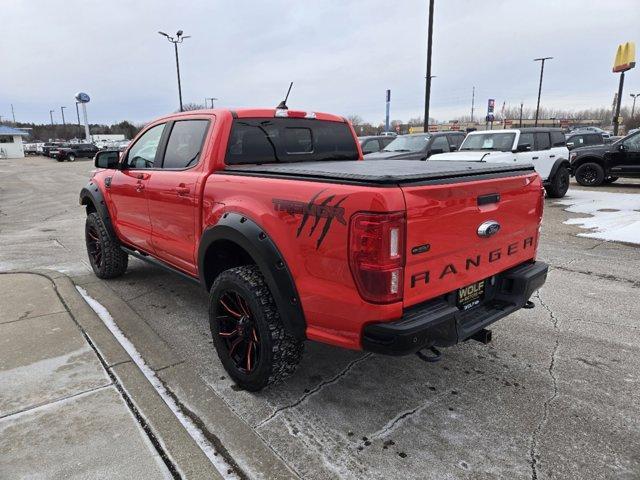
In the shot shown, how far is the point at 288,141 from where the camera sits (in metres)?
3.95

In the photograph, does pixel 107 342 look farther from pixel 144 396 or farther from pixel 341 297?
pixel 341 297

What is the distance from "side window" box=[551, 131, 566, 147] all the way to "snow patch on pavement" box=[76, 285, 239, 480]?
1126 centimetres

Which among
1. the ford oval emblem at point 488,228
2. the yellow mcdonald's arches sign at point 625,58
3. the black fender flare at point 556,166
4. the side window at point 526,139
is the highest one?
the yellow mcdonald's arches sign at point 625,58

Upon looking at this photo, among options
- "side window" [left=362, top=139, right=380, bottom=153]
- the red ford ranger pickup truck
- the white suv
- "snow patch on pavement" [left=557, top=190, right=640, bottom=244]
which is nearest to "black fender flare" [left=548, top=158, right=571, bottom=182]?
the white suv

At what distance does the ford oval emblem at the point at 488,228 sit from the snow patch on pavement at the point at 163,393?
1878 mm

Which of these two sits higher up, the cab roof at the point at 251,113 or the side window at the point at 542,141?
the cab roof at the point at 251,113

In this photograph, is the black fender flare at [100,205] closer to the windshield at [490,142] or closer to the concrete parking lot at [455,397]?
the concrete parking lot at [455,397]

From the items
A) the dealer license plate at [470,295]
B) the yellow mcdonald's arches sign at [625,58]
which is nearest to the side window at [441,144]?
the dealer license plate at [470,295]

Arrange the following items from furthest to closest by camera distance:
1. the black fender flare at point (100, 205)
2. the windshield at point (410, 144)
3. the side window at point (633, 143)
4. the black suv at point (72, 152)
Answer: the black suv at point (72, 152) → the windshield at point (410, 144) → the side window at point (633, 143) → the black fender flare at point (100, 205)

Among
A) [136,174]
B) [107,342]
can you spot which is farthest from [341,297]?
[136,174]

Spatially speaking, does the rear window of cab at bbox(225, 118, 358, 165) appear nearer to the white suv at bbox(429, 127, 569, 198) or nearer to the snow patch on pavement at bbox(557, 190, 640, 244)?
the snow patch on pavement at bbox(557, 190, 640, 244)

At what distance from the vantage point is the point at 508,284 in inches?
120

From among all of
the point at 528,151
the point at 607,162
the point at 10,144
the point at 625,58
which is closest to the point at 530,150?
the point at 528,151

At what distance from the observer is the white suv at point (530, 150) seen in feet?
35.4
